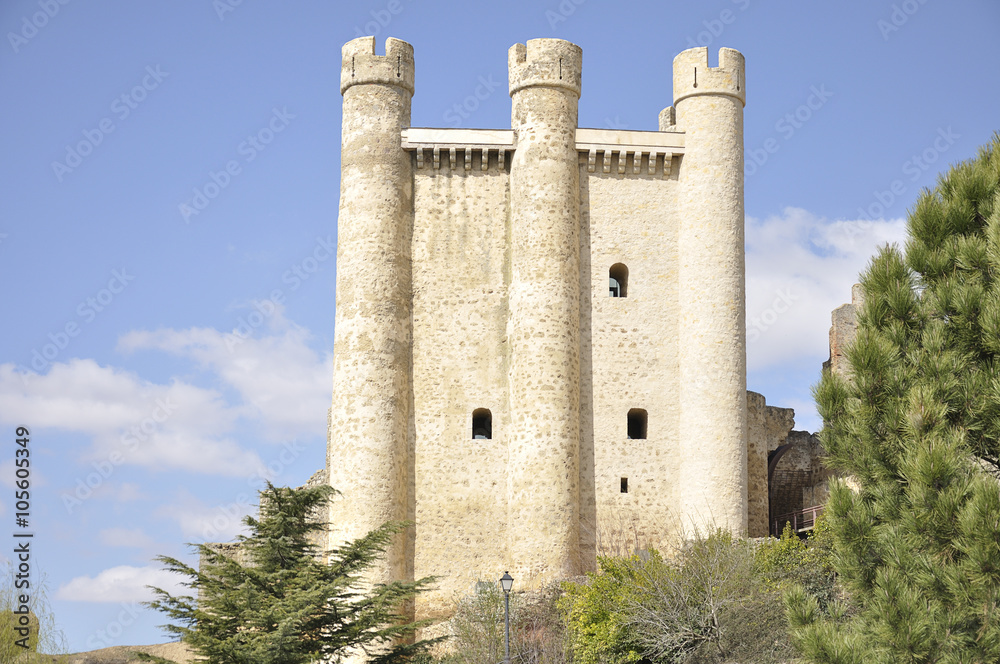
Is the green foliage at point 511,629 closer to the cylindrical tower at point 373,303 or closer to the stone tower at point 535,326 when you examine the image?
the stone tower at point 535,326

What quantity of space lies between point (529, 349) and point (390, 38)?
7.86m

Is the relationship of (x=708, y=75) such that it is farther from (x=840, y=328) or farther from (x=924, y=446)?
(x=924, y=446)

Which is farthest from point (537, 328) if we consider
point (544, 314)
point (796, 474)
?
point (796, 474)

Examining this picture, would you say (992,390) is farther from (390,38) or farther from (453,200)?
(390,38)

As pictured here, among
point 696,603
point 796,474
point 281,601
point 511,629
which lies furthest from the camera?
point 796,474

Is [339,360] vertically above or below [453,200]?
below

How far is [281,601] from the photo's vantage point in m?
18.4

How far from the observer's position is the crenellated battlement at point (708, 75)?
28.1 metres

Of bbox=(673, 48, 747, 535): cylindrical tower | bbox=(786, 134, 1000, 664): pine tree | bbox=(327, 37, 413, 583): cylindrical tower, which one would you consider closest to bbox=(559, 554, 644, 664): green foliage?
bbox=(673, 48, 747, 535): cylindrical tower

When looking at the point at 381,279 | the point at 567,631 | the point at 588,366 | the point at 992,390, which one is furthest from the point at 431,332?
the point at 992,390

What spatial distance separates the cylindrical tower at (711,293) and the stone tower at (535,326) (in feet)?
0.15

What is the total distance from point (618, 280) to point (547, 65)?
202 inches

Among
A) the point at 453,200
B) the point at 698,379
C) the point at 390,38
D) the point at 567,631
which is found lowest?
the point at 567,631

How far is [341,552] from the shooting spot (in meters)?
20.2
